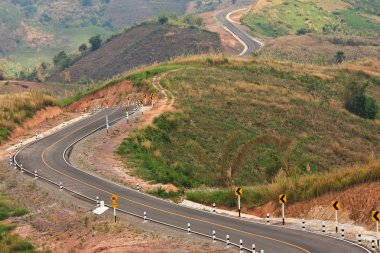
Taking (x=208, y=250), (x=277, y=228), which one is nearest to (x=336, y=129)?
(x=277, y=228)

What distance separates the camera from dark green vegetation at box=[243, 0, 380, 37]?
171 m

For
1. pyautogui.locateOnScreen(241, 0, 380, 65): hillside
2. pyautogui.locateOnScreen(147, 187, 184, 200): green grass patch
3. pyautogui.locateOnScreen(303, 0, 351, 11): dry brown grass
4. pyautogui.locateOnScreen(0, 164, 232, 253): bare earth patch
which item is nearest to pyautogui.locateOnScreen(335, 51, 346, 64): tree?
pyautogui.locateOnScreen(241, 0, 380, 65): hillside

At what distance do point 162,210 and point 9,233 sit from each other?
9.60 metres

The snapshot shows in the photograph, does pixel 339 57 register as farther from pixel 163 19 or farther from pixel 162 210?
pixel 162 210

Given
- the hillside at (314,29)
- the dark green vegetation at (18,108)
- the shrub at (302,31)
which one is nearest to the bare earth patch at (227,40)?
the hillside at (314,29)

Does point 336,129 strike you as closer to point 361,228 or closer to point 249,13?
point 361,228

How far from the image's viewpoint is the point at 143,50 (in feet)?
500

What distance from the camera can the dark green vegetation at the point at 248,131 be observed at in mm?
53312

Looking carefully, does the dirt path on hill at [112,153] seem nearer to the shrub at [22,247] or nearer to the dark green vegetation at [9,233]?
the dark green vegetation at [9,233]

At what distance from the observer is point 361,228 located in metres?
32.4

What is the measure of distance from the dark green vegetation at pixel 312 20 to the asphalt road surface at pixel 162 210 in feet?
392

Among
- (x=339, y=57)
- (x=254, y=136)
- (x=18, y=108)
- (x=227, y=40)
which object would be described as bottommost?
(x=339, y=57)

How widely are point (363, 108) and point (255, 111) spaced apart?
1718 centimetres

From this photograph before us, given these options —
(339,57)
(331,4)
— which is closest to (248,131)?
(339,57)
